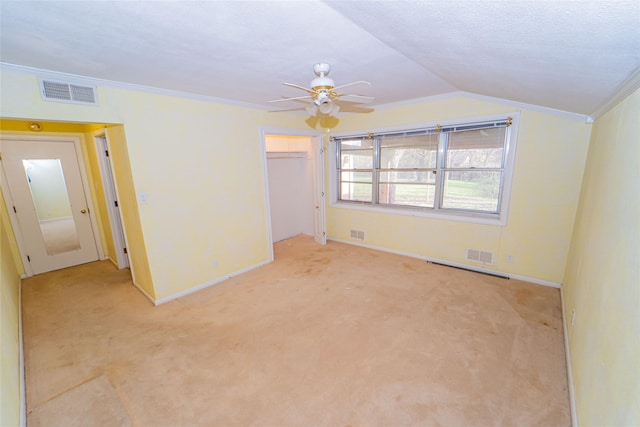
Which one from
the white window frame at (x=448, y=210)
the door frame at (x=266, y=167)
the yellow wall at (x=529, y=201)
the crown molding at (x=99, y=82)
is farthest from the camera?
the door frame at (x=266, y=167)

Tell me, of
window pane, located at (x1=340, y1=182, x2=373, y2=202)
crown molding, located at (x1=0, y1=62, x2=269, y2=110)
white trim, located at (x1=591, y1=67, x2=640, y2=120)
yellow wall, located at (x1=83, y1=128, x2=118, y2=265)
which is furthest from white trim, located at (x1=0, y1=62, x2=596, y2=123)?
yellow wall, located at (x1=83, y1=128, x2=118, y2=265)

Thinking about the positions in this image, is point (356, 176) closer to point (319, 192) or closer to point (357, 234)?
point (319, 192)

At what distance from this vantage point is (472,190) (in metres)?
3.83

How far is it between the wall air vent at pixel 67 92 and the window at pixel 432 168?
142 inches

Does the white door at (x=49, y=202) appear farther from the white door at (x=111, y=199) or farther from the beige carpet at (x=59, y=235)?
the white door at (x=111, y=199)

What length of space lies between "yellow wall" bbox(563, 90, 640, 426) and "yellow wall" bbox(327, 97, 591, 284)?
2.63 ft

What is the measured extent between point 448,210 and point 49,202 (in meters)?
6.28

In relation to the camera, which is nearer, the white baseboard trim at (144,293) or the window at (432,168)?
the white baseboard trim at (144,293)

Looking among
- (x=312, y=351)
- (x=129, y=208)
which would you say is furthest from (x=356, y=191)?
(x=129, y=208)

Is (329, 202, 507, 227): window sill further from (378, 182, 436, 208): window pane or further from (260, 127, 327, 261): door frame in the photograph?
(260, 127, 327, 261): door frame

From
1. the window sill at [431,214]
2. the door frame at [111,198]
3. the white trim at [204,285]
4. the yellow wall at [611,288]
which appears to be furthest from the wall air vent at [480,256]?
the door frame at [111,198]

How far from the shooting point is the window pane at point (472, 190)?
3629mm

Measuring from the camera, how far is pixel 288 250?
500cm

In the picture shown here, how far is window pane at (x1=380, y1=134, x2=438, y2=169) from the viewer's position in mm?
4066
